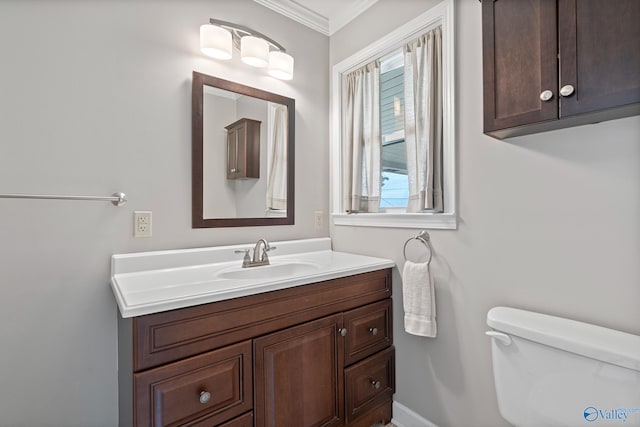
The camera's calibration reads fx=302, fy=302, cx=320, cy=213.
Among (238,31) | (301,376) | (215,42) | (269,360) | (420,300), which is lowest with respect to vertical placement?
(301,376)

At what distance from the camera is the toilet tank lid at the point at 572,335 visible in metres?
0.86

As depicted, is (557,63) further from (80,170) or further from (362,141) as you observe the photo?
(80,170)

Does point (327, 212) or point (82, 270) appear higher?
point (327, 212)

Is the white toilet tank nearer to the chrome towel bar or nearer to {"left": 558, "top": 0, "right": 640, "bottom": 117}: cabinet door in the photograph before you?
{"left": 558, "top": 0, "right": 640, "bottom": 117}: cabinet door

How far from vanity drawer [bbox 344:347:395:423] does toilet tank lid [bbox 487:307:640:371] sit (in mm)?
661

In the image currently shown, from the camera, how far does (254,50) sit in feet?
5.44

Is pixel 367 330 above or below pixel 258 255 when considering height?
below

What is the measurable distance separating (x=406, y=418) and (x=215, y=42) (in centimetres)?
220

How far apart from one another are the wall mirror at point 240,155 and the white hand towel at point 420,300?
83 cm

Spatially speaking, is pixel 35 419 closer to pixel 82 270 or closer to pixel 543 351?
pixel 82 270

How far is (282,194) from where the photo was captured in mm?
1901

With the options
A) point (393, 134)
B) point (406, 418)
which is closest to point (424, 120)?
point (393, 134)

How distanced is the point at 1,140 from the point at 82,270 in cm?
57

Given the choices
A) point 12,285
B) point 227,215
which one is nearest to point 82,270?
point 12,285
